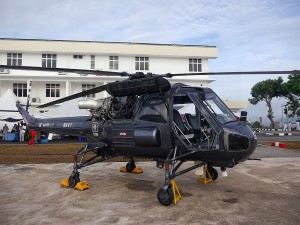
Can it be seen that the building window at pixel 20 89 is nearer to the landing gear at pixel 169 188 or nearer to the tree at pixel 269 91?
the landing gear at pixel 169 188

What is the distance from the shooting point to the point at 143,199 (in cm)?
806

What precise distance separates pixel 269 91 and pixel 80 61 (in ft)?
150

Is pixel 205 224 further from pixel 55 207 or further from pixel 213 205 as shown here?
pixel 55 207

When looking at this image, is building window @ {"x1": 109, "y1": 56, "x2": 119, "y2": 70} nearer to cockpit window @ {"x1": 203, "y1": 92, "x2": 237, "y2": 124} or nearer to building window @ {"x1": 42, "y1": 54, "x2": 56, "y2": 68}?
building window @ {"x1": 42, "y1": 54, "x2": 56, "y2": 68}

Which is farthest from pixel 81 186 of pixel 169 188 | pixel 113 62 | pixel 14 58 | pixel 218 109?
pixel 14 58

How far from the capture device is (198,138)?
8.59 meters

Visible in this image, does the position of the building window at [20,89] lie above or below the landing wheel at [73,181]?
above

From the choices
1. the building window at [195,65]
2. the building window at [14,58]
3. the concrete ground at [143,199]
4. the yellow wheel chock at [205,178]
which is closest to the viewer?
the concrete ground at [143,199]

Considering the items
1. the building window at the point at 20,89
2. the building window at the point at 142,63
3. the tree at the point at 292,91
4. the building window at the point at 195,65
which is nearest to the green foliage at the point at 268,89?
the tree at the point at 292,91

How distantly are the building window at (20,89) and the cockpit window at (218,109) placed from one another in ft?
132

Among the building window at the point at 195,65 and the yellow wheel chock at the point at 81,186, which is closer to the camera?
the yellow wheel chock at the point at 81,186

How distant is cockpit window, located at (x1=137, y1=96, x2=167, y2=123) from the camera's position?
8.30 meters

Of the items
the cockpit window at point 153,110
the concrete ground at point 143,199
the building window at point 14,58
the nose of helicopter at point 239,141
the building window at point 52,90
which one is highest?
the building window at point 14,58

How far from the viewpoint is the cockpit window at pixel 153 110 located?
27.2ft
